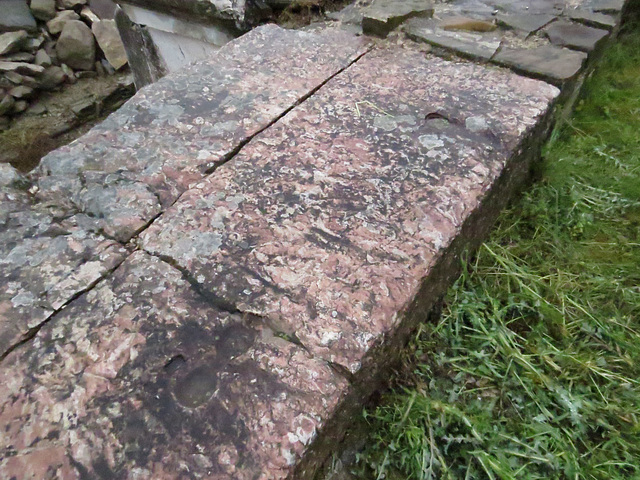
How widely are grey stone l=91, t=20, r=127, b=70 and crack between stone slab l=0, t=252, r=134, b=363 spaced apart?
7.22 metres

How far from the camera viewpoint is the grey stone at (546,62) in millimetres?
1784

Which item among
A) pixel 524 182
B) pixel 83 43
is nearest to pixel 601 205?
pixel 524 182

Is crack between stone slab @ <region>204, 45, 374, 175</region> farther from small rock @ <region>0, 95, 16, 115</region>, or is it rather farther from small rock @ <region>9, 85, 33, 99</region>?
small rock @ <region>9, 85, 33, 99</region>

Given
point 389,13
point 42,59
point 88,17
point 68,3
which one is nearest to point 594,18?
point 389,13

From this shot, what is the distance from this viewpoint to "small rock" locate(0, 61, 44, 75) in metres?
6.60

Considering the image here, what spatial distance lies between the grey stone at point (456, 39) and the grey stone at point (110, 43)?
6567 millimetres

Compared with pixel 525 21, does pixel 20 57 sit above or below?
below

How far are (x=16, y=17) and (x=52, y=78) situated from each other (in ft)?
3.73

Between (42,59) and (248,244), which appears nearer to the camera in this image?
(248,244)

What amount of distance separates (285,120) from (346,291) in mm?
742

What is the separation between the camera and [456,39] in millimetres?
2006

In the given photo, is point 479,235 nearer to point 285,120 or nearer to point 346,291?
point 346,291

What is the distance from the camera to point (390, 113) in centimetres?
162

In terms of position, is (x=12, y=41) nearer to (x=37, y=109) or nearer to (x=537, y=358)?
(x=37, y=109)
